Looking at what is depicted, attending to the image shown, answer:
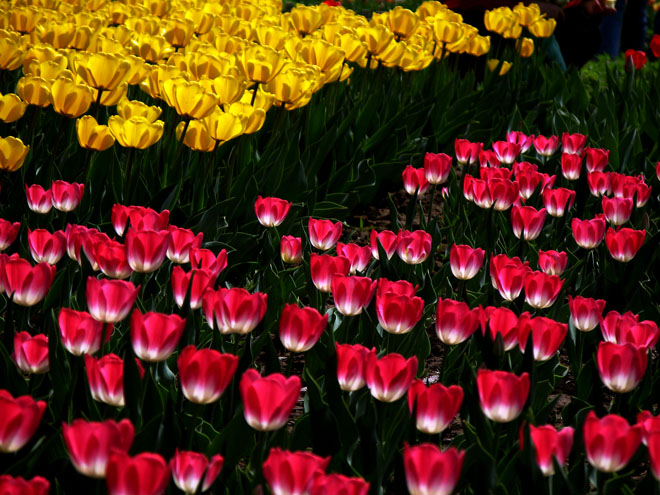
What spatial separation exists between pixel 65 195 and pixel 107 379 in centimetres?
99

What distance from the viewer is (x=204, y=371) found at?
134 centimetres

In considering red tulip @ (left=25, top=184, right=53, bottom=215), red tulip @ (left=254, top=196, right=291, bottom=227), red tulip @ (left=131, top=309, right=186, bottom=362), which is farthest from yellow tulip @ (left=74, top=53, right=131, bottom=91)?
red tulip @ (left=131, top=309, right=186, bottom=362)

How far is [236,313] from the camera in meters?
1.62

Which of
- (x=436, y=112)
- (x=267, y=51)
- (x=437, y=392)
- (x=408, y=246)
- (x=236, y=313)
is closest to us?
(x=437, y=392)

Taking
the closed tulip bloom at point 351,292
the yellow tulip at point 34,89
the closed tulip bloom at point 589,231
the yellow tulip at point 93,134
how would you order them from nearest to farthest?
the closed tulip bloom at point 351,292 → the closed tulip bloom at point 589,231 → the yellow tulip at point 93,134 → the yellow tulip at point 34,89

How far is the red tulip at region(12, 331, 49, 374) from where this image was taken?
4.97 ft

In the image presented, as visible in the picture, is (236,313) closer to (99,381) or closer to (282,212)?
(99,381)

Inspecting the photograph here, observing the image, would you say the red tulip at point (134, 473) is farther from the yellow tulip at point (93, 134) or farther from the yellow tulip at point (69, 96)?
the yellow tulip at point (69, 96)

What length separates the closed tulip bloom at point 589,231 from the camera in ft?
7.79

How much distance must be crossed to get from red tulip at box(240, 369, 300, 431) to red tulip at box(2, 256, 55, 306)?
1.91 ft

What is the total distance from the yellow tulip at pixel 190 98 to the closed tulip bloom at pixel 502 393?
144cm

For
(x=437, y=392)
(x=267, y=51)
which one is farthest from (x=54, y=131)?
(x=437, y=392)

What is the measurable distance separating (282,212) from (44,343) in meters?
0.99

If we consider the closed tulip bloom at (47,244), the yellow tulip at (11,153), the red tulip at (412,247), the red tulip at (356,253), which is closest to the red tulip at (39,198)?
the yellow tulip at (11,153)
